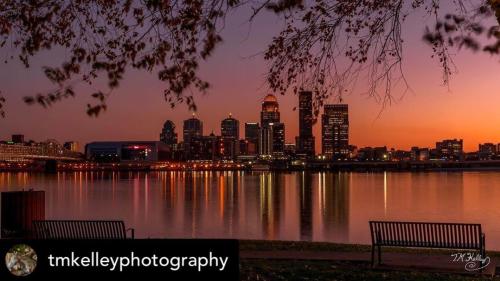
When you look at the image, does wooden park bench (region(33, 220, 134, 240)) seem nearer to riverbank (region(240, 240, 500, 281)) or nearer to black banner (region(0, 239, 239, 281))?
riverbank (region(240, 240, 500, 281))

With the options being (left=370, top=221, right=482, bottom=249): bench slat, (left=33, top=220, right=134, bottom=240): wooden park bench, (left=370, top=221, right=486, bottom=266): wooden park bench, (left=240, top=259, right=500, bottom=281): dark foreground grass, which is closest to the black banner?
(left=240, top=259, right=500, bottom=281): dark foreground grass

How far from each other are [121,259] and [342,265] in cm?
798

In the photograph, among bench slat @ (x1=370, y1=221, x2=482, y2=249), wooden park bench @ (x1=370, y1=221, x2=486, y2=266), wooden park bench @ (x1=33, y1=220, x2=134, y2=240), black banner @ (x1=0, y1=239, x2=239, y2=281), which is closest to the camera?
black banner @ (x1=0, y1=239, x2=239, y2=281)

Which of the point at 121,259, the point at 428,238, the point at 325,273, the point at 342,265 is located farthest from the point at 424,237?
the point at 121,259

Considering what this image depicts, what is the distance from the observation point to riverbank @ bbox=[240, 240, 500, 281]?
36.2 feet

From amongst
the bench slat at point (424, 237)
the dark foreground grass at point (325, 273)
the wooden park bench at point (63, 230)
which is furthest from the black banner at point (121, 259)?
the wooden park bench at point (63, 230)

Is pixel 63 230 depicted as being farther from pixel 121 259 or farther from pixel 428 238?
pixel 121 259

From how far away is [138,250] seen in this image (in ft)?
17.9

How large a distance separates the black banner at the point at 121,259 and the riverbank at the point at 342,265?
4.82 meters

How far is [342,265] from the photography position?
12719mm

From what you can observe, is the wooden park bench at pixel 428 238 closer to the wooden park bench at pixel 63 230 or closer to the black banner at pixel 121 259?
the wooden park bench at pixel 63 230

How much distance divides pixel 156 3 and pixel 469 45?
4509 millimetres

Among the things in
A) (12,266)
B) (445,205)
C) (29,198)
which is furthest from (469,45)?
(445,205)

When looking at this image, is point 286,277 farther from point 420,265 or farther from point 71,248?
point 71,248
